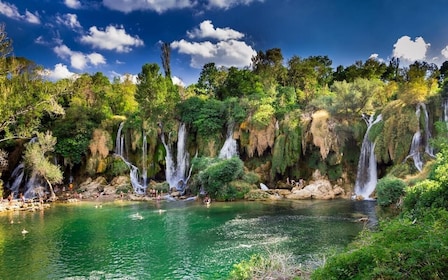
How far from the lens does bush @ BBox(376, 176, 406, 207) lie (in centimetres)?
2181

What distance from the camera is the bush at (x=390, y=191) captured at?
21812 millimetres

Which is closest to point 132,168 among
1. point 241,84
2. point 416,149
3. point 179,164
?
point 179,164

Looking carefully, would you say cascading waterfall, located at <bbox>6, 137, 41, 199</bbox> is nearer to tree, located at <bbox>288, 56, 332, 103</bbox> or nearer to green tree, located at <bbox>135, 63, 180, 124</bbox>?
green tree, located at <bbox>135, 63, 180, 124</bbox>

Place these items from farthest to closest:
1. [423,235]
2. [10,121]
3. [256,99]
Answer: [256,99]
[10,121]
[423,235]

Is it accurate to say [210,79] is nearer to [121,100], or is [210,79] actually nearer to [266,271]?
[121,100]

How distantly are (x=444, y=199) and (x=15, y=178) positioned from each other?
3953 centimetres

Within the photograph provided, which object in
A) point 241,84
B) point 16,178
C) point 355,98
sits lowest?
point 16,178

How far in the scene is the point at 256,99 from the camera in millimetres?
39531

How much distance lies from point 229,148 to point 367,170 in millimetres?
13340

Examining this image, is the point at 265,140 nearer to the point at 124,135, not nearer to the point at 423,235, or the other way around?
the point at 124,135

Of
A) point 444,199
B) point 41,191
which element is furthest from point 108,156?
point 444,199

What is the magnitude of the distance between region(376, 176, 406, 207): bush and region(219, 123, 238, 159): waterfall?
18223 mm

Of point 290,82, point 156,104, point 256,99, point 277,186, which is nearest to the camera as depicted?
point 277,186

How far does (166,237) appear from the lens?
778 inches
